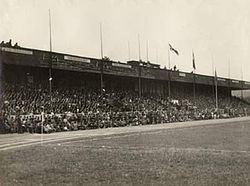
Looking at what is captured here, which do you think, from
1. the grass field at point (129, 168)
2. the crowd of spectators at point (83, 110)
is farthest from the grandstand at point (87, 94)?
the grass field at point (129, 168)

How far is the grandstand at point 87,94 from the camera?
30.2 m

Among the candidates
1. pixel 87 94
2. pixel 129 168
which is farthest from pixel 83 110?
pixel 129 168

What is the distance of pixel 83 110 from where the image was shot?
120 feet

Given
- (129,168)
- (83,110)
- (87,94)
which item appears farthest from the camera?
(87,94)

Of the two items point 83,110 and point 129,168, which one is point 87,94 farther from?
point 129,168

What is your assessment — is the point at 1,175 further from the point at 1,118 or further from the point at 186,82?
the point at 186,82

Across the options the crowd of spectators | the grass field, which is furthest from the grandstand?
the grass field

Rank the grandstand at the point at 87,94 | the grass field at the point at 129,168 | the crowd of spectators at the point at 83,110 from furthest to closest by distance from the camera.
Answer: the grandstand at the point at 87,94 → the crowd of spectators at the point at 83,110 → the grass field at the point at 129,168

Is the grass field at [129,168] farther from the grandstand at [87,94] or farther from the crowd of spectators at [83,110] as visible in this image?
the grandstand at [87,94]

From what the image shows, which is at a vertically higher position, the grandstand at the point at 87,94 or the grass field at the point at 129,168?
the grandstand at the point at 87,94

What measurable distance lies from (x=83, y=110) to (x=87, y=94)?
15.1 ft

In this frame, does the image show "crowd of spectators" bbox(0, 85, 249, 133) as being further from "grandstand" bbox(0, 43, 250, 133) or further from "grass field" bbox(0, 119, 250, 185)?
"grass field" bbox(0, 119, 250, 185)

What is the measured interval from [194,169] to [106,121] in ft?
82.1

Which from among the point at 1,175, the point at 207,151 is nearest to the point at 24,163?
the point at 1,175
